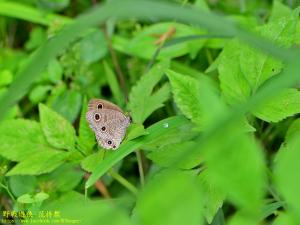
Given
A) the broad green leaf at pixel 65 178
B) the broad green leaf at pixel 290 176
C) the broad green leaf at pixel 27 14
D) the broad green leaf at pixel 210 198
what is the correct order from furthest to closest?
the broad green leaf at pixel 27 14 < the broad green leaf at pixel 65 178 < the broad green leaf at pixel 210 198 < the broad green leaf at pixel 290 176

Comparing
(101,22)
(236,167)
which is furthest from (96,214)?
(101,22)

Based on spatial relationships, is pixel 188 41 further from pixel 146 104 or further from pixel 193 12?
pixel 193 12

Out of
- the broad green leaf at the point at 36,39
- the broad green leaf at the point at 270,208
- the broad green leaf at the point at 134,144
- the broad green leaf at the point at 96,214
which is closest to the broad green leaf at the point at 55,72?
the broad green leaf at the point at 36,39

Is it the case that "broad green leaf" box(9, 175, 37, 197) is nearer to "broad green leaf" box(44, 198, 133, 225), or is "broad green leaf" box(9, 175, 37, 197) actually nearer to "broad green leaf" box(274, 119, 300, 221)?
"broad green leaf" box(44, 198, 133, 225)

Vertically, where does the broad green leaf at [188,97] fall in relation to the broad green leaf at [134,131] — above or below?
above

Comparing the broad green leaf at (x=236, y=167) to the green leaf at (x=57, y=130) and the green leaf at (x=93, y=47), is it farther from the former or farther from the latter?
the green leaf at (x=93, y=47)

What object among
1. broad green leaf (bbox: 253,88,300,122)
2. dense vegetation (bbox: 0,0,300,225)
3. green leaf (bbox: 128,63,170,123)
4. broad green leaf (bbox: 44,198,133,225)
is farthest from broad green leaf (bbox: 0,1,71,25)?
broad green leaf (bbox: 44,198,133,225)
